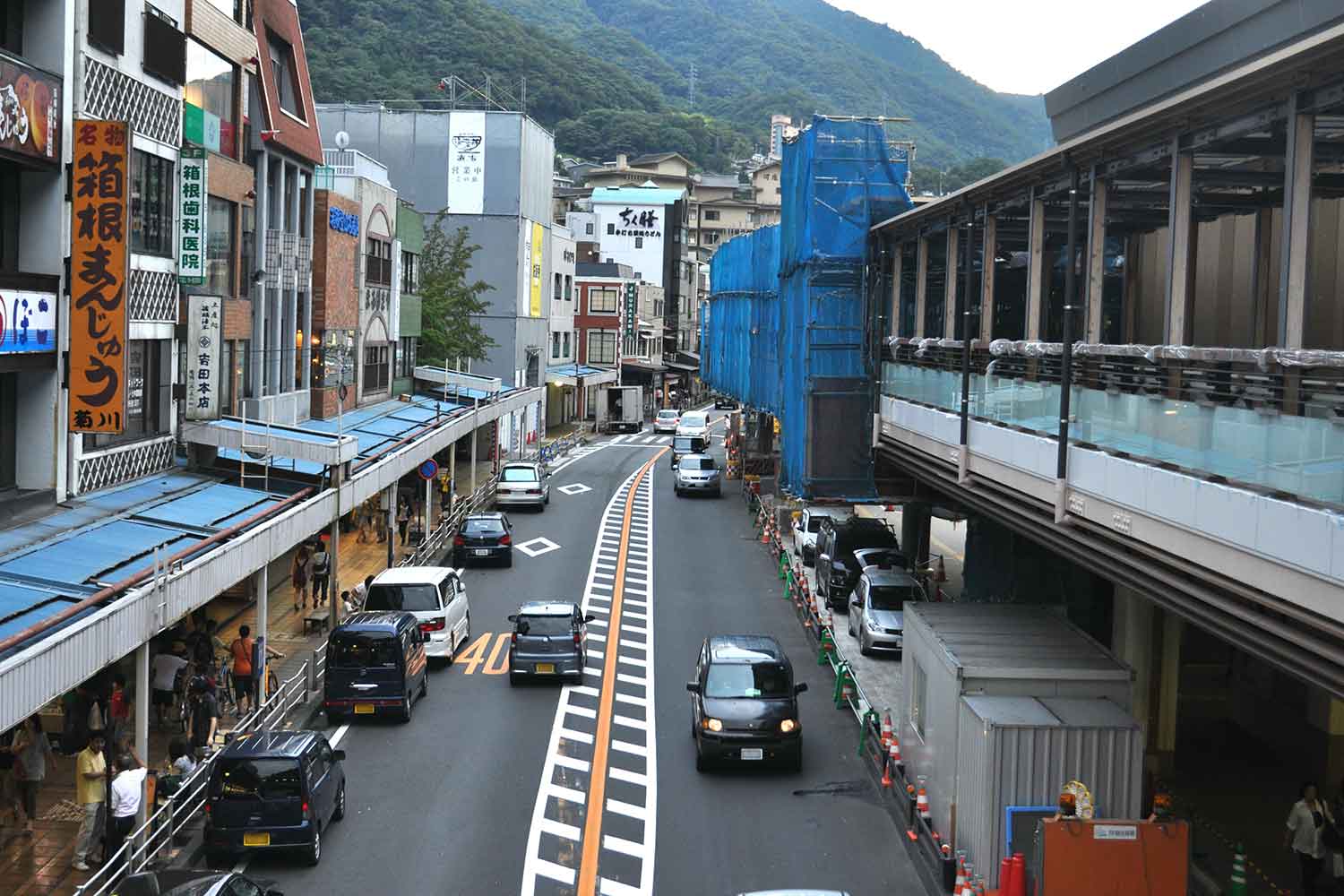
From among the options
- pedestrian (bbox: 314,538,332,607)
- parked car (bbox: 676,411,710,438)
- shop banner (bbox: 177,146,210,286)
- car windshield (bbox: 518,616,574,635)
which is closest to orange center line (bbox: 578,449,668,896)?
car windshield (bbox: 518,616,574,635)

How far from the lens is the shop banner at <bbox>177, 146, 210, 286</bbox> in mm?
26094

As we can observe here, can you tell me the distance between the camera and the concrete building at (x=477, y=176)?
236 feet

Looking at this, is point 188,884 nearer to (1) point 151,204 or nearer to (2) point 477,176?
(1) point 151,204

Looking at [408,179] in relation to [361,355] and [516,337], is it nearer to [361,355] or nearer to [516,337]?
[516,337]

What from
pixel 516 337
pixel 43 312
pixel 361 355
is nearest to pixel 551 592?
pixel 361 355

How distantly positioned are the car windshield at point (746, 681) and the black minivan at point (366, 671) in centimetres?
561

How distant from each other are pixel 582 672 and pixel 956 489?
881 centimetres

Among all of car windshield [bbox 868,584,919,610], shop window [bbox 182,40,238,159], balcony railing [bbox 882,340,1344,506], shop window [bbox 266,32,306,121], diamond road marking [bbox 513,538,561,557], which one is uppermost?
shop window [bbox 266,32,306,121]

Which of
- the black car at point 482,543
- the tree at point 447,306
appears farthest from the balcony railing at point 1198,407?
the tree at point 447,306

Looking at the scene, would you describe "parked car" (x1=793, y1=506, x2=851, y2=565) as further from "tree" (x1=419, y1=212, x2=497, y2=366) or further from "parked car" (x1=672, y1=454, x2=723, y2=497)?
"tree" (x1=419, y1=212, x2=497, y2=366)

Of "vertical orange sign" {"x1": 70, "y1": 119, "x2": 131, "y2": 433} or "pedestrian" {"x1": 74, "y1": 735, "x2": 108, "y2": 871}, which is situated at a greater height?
"vertical orange sign" {"x1": 70, "y1": 119, "x2": 131, "y2": 433}

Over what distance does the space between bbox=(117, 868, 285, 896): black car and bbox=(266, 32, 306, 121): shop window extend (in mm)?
25962

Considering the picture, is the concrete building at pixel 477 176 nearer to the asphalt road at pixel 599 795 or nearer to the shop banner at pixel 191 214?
the asphalt road at pixel 599 795

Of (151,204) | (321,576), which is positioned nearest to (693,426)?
(321,576)
